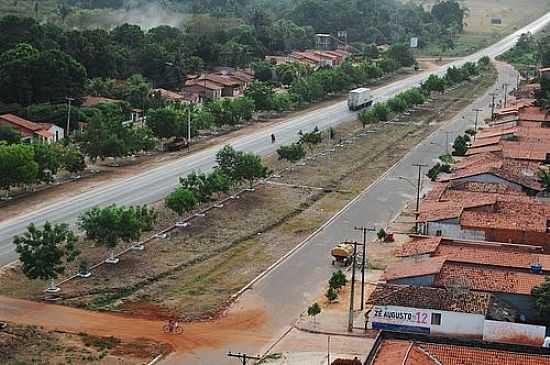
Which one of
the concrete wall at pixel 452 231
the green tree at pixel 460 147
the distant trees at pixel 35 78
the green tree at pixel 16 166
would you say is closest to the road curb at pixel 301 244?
the concrete wall at pixel 452 231

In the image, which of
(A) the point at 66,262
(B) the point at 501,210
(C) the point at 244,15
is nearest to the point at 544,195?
(B) the point at 501,210

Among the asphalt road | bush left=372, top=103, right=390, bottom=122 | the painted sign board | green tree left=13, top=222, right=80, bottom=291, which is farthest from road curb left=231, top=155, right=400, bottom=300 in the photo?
bush left=372, top=103, right=390, bottom=122

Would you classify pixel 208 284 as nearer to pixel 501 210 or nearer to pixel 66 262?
pixel 66 262

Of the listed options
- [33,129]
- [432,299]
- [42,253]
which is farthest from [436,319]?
[33,129]

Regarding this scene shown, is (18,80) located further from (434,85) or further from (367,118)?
(434,85)

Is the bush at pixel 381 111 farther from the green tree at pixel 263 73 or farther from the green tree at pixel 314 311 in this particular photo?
the green tree at pixel 314 311

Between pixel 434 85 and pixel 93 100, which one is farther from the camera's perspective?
pixel 434 85

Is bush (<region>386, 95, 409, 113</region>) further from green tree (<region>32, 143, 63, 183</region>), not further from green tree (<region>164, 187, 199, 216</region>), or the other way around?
green tree (<region>164, 187, 199, 216</region>)

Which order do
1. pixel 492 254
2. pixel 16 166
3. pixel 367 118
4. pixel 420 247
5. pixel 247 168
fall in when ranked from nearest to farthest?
pixel 492 254, pixel 420 247, pixel 16 166, pixel 247 168, pixel 367 118
